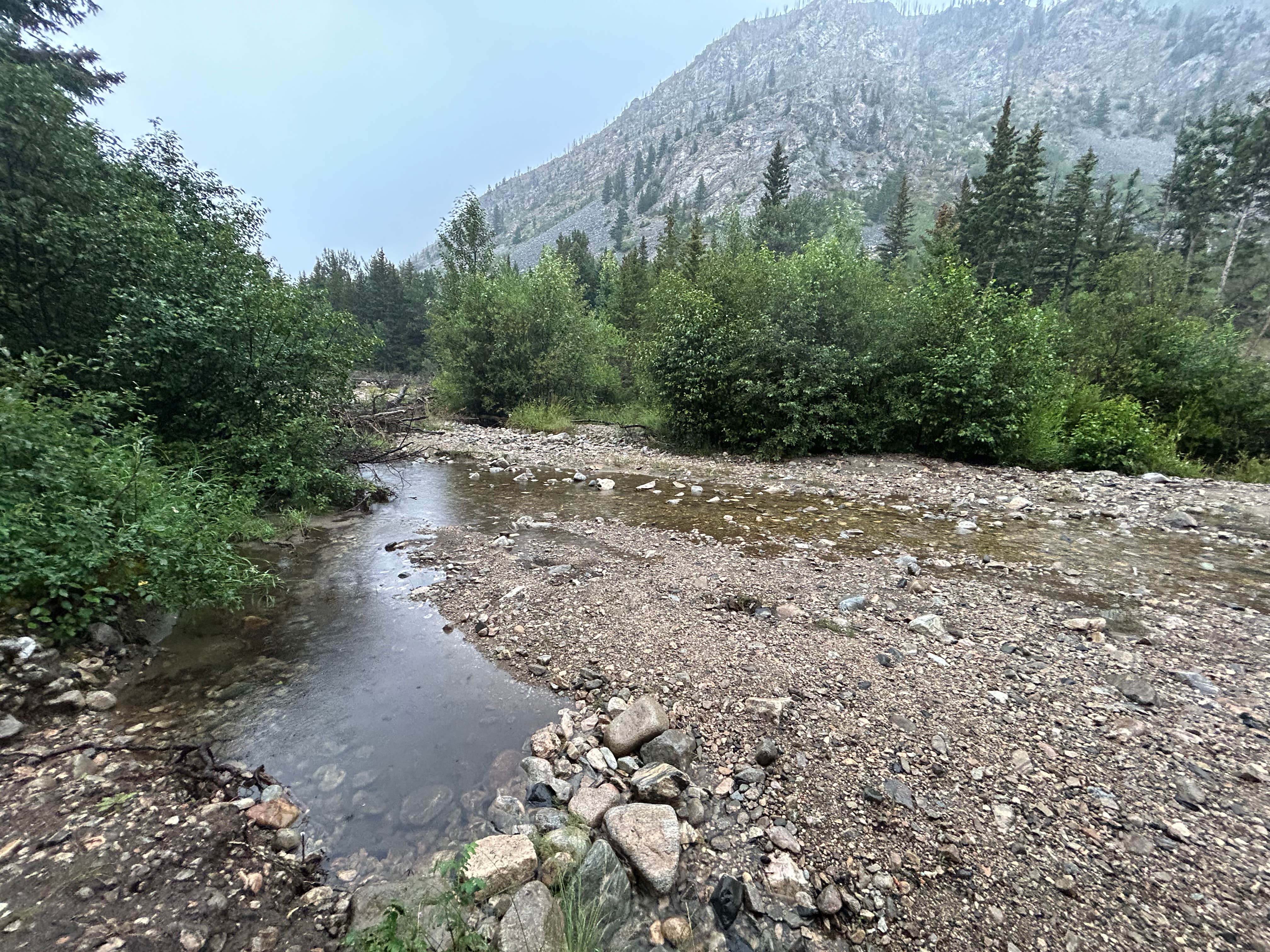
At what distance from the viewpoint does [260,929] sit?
2268mm

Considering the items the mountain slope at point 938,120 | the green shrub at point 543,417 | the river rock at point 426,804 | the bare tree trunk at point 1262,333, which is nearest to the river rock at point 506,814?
the river rock at point 426,804

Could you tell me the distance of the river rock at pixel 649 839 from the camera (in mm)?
2549

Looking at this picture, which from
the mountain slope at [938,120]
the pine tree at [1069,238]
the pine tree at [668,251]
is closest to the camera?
the pine tree at [668,251]

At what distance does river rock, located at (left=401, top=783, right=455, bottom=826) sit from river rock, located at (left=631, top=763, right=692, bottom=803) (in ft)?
3.73

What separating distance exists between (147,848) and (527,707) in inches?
85.1

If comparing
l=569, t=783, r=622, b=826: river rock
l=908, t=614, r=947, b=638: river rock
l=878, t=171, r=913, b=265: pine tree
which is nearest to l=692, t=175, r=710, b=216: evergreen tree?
l=878, t=171, r=913, b=265: pine tree

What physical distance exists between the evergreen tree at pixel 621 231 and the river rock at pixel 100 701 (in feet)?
418

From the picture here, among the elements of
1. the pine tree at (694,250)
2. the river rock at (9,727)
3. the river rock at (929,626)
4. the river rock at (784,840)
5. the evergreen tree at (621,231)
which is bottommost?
the river rock at (784,840)

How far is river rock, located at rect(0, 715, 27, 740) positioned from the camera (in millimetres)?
3090

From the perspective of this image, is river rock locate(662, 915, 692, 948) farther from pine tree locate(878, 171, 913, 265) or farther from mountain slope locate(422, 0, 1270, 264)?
mountain slope locate(422, 0, 1270, 264)

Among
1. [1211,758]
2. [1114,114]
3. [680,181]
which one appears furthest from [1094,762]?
[1114,114]

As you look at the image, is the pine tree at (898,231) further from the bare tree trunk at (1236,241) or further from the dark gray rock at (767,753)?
the dark gray rock at (767,753)

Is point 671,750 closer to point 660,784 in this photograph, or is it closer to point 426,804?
point 660,784

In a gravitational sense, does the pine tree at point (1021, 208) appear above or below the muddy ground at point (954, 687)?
above
